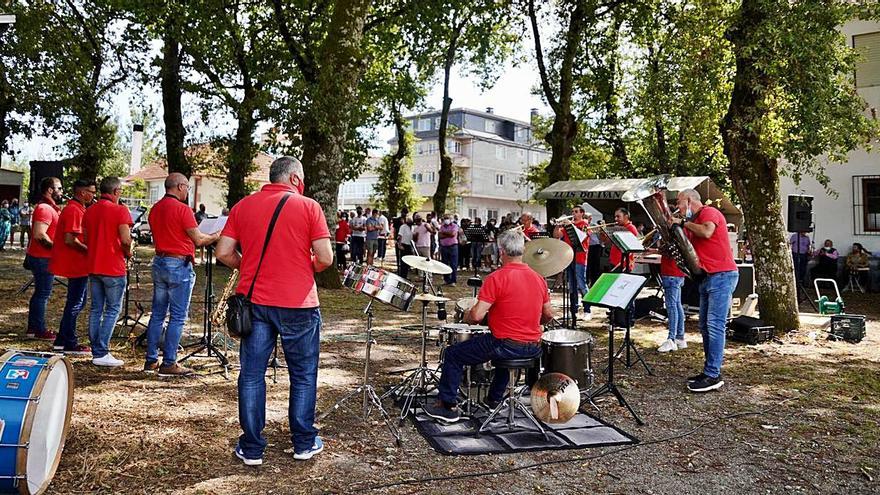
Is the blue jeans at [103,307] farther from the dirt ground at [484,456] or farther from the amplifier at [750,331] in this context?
the amplifier at [750,331]

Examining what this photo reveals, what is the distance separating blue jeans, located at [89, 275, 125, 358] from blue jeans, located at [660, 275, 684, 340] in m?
6.62

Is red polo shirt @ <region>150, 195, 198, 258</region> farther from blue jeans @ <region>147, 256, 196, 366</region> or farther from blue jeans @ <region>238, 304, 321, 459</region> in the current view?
blue jeans @ <region>238, 304, 321, 459</region>

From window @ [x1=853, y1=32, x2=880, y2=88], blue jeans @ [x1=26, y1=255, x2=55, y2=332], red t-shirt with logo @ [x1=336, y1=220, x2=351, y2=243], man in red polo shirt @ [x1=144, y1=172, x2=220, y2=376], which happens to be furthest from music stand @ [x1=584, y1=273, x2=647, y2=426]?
window @ [x1=853, y1=32, x2=880, y2=88]

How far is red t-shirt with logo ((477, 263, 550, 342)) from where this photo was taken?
206 inches

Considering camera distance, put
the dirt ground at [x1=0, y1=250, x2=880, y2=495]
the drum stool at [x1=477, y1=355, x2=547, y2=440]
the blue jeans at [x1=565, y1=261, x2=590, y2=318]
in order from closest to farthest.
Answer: the dirt ground at [x1=0, y1=250, x2=880, y2=495], the drum stool at [x1=477, y1=355, x2=547, y2=440], the blue jeans at [x1=565, y1=261, x2=590, y2=318]

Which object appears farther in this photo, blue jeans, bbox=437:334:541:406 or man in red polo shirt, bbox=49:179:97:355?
man in red polo shirt, bbox=49:179:97:355

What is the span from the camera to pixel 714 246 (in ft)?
21.9

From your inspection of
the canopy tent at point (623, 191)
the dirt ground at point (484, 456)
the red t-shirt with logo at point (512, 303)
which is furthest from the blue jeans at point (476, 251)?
the red t-shirt with logo at point (512, 303)

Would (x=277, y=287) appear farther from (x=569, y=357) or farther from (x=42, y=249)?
(x=42, y=249)

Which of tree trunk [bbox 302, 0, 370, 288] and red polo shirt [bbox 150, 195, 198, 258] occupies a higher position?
A: tree trunk [bbox 302, 0, 370, 288]

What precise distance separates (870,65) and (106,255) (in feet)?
65.9

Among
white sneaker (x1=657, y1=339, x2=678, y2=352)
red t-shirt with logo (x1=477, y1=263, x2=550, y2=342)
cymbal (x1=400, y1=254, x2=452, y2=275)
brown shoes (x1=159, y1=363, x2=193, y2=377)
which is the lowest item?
white sneaker (x1=657, y1=339, x2=678, y2=352)

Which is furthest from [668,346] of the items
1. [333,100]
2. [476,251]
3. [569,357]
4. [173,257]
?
[476,251]

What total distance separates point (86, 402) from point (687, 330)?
878 cm
